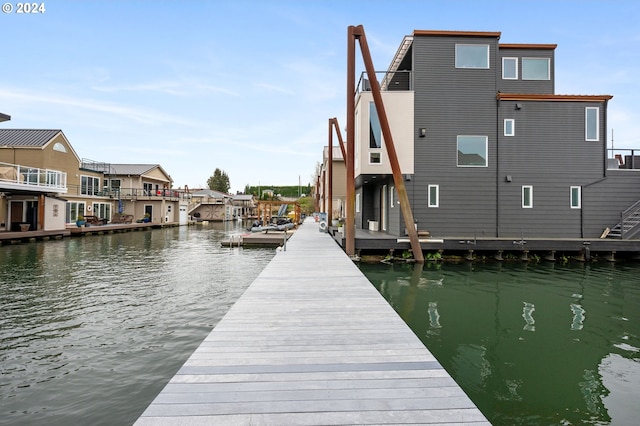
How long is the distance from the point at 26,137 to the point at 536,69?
38615 mm

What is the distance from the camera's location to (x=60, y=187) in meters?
27.9

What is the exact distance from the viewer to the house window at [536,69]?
18.0 metres

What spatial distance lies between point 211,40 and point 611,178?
22953 mm

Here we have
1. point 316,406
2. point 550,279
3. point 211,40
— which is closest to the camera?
point 316,406

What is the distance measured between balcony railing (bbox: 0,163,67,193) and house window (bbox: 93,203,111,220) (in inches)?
402

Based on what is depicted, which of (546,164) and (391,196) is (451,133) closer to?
(391,196)

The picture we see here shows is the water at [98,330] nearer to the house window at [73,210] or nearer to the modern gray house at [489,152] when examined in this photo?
the modern gray house at [489,152]

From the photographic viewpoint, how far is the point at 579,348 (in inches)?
253

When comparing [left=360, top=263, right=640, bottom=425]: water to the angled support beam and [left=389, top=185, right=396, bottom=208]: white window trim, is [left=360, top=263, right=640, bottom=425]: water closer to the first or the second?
the angled support beam

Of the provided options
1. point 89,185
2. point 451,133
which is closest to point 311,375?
point 451,133

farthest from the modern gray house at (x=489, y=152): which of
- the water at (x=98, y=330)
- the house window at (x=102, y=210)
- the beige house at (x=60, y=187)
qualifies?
the house window at (x=102, y=210)

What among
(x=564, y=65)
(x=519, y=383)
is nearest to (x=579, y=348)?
(x=519, y=383)

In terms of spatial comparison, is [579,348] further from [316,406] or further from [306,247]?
[306,247]

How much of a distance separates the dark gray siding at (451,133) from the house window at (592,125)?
174 inches
